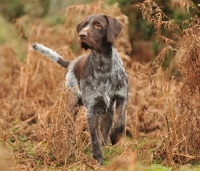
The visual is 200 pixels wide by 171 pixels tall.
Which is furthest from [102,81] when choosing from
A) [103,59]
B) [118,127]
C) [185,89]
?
[185,89]

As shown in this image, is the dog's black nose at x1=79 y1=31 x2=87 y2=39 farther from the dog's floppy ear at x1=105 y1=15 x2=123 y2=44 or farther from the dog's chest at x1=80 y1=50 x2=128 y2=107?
the dog's chest at x1=80 y1=50 x2=128 y2=107

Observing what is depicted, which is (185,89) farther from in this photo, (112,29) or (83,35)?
(83,35)

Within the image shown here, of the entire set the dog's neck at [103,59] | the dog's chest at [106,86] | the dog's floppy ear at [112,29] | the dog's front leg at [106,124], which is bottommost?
the dog's front leg at [106,124]

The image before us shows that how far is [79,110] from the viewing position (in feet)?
22.9

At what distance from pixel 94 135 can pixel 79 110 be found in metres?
0.34

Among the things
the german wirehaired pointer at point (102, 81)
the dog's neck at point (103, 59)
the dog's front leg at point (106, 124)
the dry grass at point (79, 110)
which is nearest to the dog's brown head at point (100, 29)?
the german wirehaired pointer at point (102, 81)

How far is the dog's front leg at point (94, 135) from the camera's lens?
6879 mm

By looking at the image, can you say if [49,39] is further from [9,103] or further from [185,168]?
[185,168]

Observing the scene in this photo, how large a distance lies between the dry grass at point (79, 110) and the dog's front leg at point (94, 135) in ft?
0.58

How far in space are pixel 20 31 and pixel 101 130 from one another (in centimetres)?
558

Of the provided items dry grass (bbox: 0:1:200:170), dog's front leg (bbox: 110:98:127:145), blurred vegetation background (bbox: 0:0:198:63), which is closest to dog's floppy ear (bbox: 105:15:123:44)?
dry grass (bbox: 0:1:200:170)

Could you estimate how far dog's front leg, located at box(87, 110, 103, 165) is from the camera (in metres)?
6.88

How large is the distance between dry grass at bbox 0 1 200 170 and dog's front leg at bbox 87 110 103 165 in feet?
0.58

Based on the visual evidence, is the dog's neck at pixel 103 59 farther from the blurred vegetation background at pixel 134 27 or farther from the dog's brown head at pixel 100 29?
the blurred vegetation background at pixel 134 27
